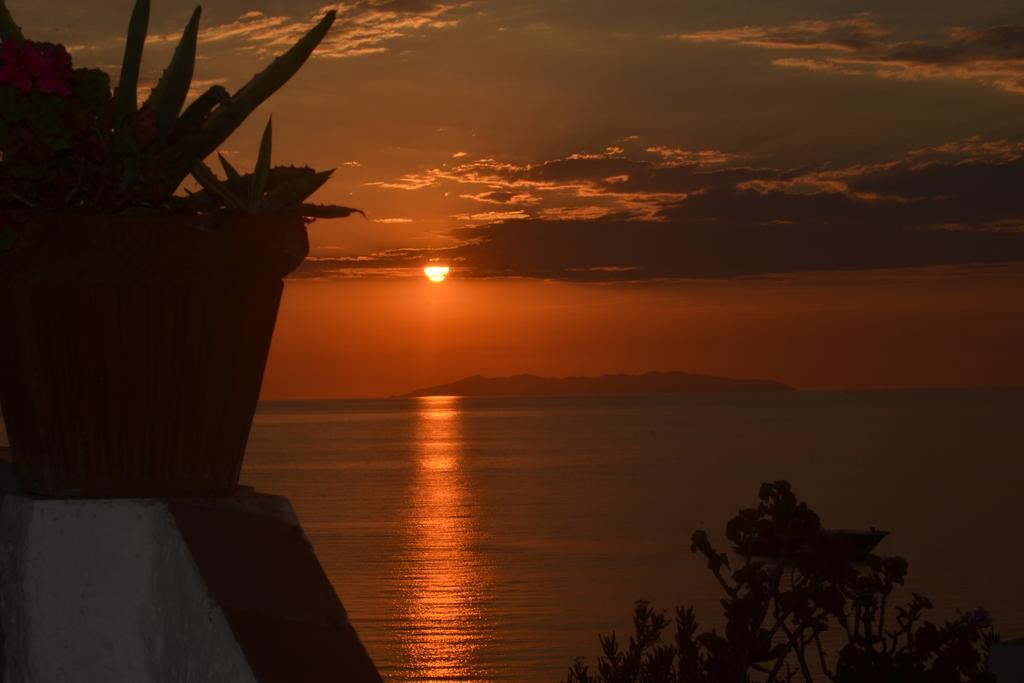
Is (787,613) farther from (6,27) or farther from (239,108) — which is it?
(6,27)

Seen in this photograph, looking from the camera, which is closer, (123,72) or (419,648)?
(123,72)

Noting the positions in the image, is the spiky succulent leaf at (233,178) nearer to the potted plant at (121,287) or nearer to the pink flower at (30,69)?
the potted plant at (121,287)

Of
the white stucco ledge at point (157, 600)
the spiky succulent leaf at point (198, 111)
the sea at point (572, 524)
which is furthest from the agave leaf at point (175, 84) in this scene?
the sea at point (572, 524)

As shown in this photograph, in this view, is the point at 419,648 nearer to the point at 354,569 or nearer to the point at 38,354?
the point at 354,569

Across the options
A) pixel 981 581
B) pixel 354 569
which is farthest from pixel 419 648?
pixel 981 581

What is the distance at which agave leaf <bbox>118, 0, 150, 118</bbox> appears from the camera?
2.23 m

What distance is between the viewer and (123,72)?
228cm

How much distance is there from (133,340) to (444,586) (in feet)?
144

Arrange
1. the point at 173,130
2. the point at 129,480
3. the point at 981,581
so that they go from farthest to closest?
1. the point at 981,581
2. the point at 173,130
3. the point at 129,480

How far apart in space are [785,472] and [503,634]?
60.2 m

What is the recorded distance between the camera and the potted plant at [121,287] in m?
2.02

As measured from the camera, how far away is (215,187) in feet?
6.91

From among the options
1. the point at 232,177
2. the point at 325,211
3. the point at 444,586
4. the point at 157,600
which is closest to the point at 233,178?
the point at 232,177

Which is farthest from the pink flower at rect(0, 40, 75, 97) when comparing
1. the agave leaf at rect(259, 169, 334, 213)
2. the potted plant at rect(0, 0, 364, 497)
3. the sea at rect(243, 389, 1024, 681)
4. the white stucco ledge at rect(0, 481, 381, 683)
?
the sea at rect(243, 389, 1024, 681)
